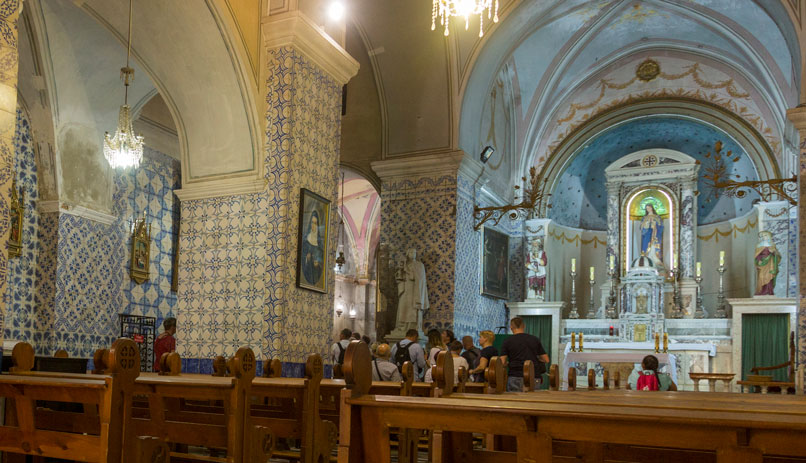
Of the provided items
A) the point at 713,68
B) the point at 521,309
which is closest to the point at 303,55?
the point at 521,309

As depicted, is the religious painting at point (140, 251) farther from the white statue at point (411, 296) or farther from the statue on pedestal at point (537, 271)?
the statue on pedestal at point (537, 271)

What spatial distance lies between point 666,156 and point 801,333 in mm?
9197

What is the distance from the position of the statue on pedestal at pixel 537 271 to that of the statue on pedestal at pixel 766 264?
4.10 metres

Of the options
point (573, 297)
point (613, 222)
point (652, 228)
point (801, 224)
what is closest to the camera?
point (801, 224)

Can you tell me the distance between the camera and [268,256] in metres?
7.62

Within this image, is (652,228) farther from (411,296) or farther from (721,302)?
(411,296)

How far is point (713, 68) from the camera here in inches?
624

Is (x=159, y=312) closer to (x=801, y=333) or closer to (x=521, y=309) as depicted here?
(x=521, y=309)

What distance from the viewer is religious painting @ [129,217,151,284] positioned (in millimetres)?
11758

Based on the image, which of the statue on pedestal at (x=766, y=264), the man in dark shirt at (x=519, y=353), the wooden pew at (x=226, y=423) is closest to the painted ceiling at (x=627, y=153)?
the statue on pedestal at (x=766, y=264)

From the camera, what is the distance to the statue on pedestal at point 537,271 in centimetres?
1606

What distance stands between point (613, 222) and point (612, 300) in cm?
189

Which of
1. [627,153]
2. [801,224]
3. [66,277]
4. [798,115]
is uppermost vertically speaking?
[627,153]

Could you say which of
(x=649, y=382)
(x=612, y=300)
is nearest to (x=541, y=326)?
(x=612, y=300)
